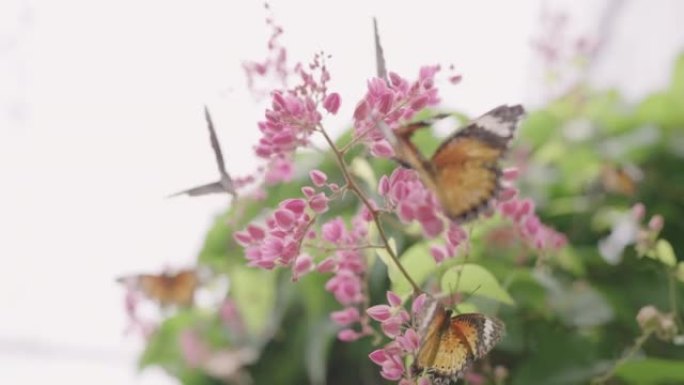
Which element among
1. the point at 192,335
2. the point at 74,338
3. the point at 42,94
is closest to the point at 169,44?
the point at 42,94

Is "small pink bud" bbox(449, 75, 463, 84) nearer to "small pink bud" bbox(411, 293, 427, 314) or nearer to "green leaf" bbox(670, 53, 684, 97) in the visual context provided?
"small pink bud" bbox(411, 293, 427, 314)

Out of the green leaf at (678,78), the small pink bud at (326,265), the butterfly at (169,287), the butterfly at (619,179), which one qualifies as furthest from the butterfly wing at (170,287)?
the green leaf at (678,78)

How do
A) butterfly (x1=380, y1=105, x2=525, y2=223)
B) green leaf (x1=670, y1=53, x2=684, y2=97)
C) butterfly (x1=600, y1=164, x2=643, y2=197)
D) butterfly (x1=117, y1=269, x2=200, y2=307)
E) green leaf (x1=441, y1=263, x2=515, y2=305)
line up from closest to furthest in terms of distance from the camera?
butterfly (x1=380, y1=105, x2=525, y2=223) → green leaf (x1=441, y1=263, x2=515, y2=305) → butterfly (x1=117, y1=269, x2=200, y2=307) → butterfly (x1=600, y1=164, x2=643, y2=197) → green leaf (x1=670, y1=53, x2=684, y2=97)

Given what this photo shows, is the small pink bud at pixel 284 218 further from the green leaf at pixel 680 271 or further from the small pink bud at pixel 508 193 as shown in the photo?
the green leaf at pixel 680 271

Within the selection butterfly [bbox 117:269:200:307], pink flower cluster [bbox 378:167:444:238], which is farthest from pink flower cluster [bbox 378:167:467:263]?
butterfly [bbox 117:269:200:307]

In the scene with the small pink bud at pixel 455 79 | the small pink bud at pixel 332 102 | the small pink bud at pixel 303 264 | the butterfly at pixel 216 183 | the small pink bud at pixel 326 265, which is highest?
the small pink bud at pixel 332 102

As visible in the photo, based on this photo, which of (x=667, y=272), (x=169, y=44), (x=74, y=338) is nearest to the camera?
(x=667, y=272)

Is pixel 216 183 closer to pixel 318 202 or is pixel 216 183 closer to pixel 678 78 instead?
pixel 318 202

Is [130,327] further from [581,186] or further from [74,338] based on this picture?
[74,338]
